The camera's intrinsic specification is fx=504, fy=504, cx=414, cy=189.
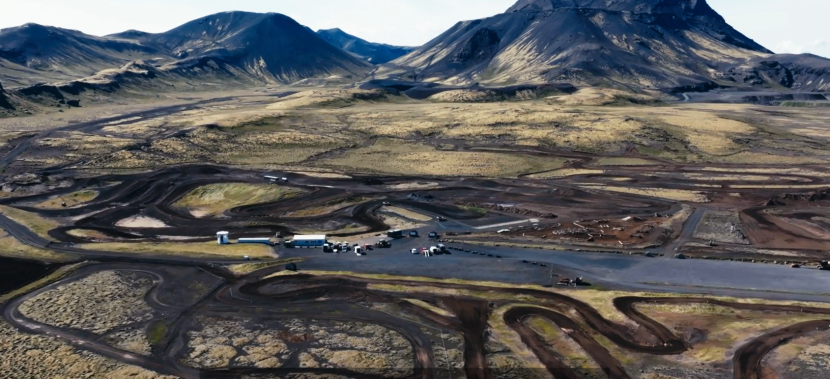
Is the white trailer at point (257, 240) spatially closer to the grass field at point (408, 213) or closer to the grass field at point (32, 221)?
the grass field at point (408, 213)

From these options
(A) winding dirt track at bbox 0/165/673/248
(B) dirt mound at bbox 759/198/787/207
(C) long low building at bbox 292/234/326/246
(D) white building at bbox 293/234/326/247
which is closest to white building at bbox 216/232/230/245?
(A) winding dirt track at bbox 0/165/673/248

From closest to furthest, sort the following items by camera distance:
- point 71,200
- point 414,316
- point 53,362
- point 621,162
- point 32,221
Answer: point 53,362 < point 414,316 < point 32,221 < point 71,200 < point 621,162

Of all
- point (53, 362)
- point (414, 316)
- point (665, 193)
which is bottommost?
point (53, 362)

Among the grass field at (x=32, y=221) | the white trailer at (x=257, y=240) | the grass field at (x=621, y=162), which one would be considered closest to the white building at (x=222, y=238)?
the white trailer at (x=257, y=240)

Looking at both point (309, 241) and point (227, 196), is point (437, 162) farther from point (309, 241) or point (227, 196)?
point (309, 241)

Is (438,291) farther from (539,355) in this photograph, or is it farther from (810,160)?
(810,160)

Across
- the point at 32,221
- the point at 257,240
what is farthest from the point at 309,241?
the point at 32,221

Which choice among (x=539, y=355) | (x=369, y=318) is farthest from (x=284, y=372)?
(x=539, y=355)

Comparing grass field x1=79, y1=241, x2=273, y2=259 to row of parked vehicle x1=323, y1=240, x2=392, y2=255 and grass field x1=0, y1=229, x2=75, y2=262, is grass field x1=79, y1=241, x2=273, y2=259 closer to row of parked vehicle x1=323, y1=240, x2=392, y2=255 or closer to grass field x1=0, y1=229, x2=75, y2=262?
grass field x1=0, y1=229, x2=75, y2=262
